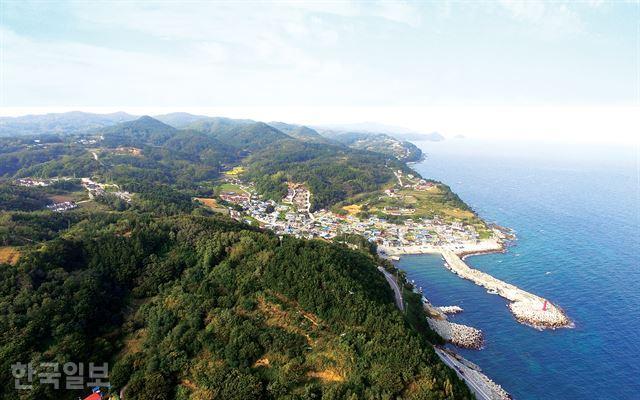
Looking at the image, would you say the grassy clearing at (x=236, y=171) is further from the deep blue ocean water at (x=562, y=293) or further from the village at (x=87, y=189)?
the deep blue ocean water at (x=562, y=293)

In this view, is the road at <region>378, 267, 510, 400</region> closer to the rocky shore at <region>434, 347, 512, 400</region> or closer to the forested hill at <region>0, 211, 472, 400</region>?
the rocky shore at <region>434, 347, 512, 400</region>

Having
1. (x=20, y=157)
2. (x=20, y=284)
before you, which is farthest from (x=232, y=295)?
(x=20, y=157)

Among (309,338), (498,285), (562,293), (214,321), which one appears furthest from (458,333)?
(214,321)

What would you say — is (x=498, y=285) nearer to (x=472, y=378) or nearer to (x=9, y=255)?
(x=472, y=378)

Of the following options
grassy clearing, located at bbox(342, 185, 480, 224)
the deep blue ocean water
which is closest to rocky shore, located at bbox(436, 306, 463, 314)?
the deep blue ocean water

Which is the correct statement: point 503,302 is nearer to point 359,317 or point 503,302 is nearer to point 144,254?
point 359,317

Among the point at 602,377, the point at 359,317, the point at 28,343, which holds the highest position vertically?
the point at 359,317
